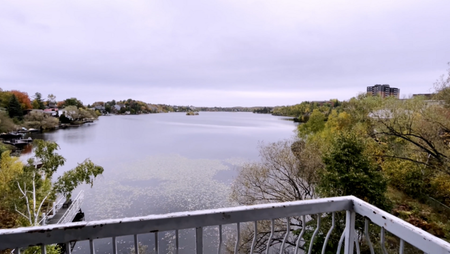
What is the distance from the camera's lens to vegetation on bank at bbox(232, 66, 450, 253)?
747cm

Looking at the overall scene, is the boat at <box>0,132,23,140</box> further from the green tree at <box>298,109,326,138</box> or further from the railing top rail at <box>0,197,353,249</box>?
the railing top rail at <box>0,197,353,249</box>

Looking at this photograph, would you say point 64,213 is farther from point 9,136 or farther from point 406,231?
point 9,136

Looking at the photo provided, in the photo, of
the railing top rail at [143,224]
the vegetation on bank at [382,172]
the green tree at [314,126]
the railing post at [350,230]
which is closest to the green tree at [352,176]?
the vegetation on bank at [382,172]

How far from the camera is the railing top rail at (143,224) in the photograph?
862 millimetres

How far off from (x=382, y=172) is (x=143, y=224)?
11.6 m

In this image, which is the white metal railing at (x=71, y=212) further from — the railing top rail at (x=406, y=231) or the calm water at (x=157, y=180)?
the railing top rail at (x=406, y=231)

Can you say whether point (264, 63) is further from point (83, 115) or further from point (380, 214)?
point (83, 115)

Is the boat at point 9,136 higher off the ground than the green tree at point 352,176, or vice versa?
the green tree at point 352,176

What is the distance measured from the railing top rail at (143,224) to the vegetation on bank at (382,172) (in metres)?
5.23

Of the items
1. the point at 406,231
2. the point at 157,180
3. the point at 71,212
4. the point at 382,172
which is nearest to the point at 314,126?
the point at 382,172

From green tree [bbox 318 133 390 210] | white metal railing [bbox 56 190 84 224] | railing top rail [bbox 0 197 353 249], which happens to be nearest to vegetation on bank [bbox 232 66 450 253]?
green tree [bbox 318 133 390 210]

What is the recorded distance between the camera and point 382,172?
9.68 meters

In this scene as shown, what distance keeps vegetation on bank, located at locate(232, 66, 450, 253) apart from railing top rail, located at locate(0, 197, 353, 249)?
206 inches

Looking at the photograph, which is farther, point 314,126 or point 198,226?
point 314,126
